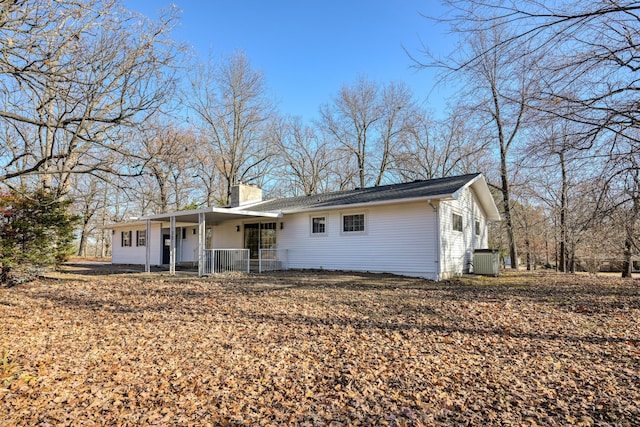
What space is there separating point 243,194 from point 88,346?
1362cm

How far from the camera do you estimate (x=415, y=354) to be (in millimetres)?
4445

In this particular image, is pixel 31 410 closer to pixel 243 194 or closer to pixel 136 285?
pixel 136 285

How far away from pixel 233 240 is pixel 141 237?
7.70m

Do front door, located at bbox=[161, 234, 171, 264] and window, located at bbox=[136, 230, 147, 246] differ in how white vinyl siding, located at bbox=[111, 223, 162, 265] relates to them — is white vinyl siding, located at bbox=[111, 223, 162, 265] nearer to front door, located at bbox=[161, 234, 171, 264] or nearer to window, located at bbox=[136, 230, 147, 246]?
window, located at bbox=[136, 230, 147, 246]

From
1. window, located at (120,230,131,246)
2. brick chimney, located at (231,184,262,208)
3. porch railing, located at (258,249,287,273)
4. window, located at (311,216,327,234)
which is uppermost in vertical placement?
brick chimney, located at (231,184,262,208)

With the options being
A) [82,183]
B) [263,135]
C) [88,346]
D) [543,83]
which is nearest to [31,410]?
[88,346]

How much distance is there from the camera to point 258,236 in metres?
16.0

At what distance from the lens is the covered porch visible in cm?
1340

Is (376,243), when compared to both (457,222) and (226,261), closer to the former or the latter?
(457,222)

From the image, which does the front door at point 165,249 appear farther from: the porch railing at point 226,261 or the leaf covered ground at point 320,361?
the leaf covered ground at point 320,361

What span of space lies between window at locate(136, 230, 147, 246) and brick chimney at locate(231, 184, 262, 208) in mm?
6773

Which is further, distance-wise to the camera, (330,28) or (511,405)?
(330,28)

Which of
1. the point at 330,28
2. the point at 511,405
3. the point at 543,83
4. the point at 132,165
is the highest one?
the point at 330,28

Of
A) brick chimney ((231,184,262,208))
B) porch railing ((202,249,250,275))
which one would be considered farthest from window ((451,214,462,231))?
brick chimney ((231,184,262,208))
